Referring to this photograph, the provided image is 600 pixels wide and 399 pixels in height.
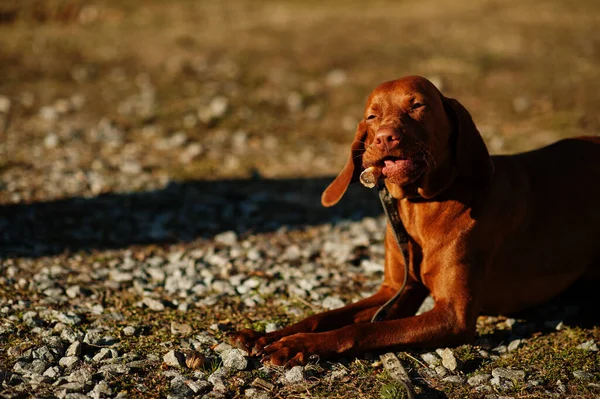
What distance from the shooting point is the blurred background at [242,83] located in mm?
9883

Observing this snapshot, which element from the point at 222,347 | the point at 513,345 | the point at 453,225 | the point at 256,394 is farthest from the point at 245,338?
the point at 513,345

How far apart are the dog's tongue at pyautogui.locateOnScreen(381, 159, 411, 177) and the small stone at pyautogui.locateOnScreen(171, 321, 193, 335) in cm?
185

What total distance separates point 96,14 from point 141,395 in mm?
15365

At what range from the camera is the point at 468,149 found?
16.8ft

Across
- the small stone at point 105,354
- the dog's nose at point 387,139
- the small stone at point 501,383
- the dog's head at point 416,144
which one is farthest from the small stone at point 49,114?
the small stone at point 501,383

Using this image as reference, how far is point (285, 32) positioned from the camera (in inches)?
644

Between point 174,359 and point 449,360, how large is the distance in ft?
5.83

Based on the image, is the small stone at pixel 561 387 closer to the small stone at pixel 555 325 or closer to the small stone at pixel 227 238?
the small stone at pixel 555 325

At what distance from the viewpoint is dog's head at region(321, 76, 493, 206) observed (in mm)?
4820

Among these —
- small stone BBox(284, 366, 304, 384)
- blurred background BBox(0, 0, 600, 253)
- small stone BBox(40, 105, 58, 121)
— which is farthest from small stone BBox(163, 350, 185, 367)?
small stone BBox(40, 105, 58, 121)

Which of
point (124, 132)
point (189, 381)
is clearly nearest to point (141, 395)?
point (189, 381)

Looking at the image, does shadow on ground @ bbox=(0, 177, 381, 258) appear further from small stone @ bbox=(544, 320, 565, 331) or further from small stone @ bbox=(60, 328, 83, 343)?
small stone @ bbox=(544, 320, 565, 331)

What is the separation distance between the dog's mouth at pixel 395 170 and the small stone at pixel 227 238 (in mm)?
2942

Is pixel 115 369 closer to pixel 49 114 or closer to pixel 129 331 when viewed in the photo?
pixel 129 331
